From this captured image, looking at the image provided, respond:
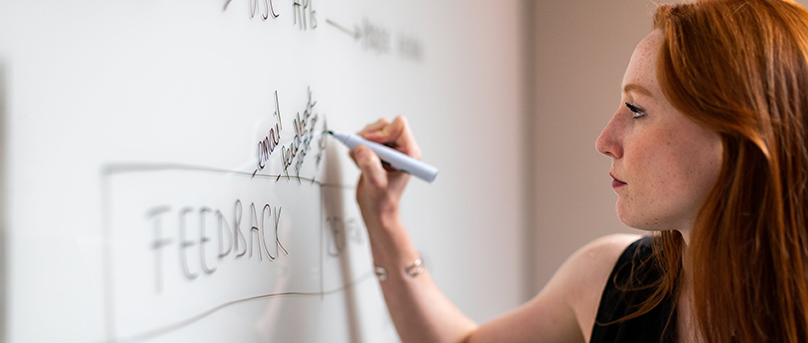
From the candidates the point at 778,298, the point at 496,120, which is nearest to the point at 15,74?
the point at 778,298

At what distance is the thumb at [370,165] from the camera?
503 millimetres

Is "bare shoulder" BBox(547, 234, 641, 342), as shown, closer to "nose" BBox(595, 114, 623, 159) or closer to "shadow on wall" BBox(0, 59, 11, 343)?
"nose" BBox(595, 114, 623, 159)

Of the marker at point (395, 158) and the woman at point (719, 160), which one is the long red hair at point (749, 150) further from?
the marker at point (395, 158)

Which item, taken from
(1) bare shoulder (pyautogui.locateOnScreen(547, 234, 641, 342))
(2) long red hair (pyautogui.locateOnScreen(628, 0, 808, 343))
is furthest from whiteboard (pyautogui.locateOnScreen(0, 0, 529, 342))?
(2) long red hair (pyautogui.locateOnScreen(628, 0, 808, 343))

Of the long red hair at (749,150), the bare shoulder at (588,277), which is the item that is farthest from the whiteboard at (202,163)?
the long red hair at (749,150)

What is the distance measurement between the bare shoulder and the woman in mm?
105

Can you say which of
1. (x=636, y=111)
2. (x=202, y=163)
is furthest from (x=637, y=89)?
(x=202, y=163)

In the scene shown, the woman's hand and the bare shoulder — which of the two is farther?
the bare shoulder

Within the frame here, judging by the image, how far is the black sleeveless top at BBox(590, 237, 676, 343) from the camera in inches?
23.4

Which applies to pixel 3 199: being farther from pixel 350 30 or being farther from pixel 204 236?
pixel 350 30

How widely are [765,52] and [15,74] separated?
0.49m

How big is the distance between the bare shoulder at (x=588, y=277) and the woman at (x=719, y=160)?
0.11 meters

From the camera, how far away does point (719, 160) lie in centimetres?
46

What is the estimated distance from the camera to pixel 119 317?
0.32 metres
